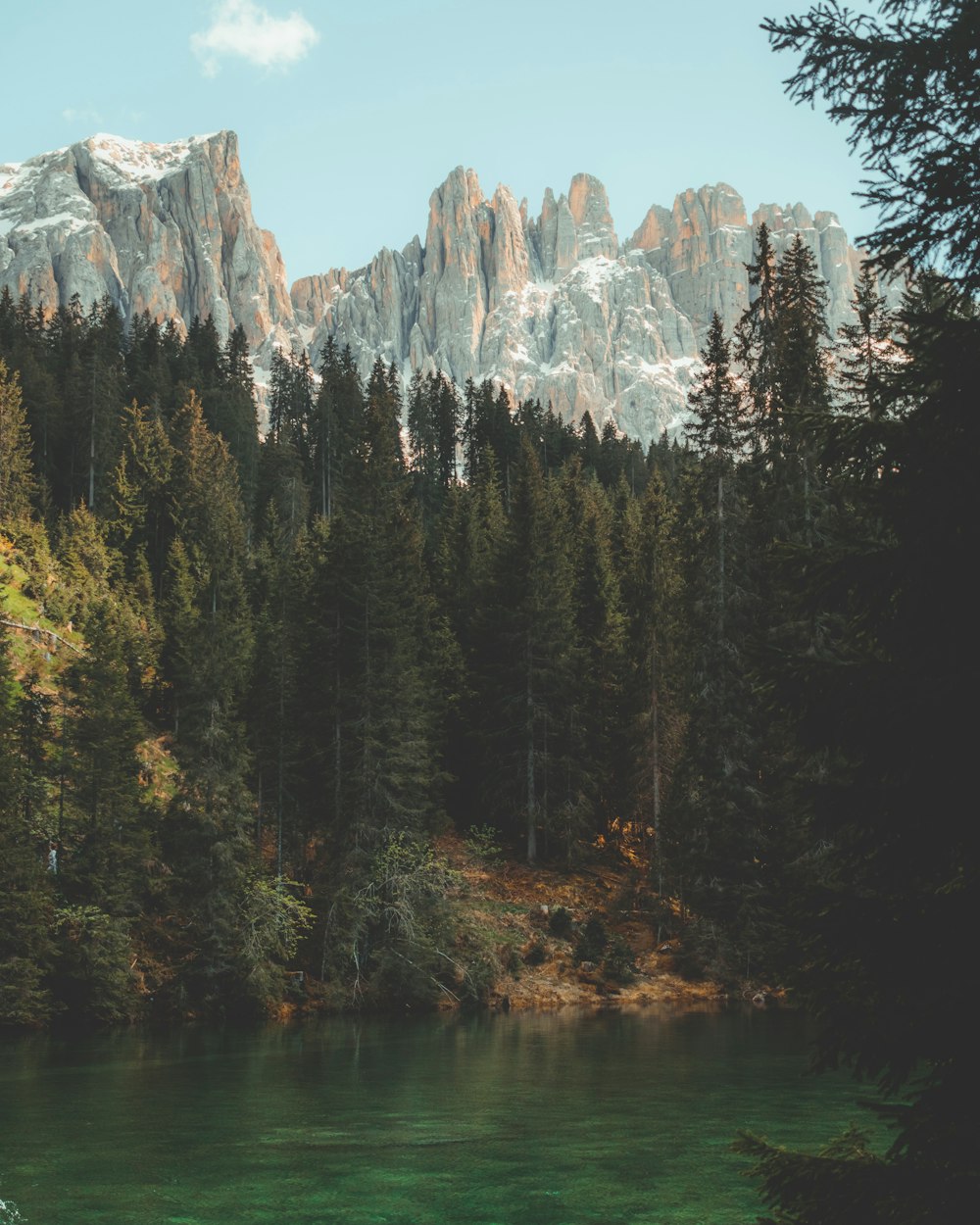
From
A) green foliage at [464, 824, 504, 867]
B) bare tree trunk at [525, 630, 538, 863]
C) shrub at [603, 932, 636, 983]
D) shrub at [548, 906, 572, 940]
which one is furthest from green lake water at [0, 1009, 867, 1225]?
bare tree trunk at [525, 630, 538, 863]

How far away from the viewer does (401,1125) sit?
61.7 feet

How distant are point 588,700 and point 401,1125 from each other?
34861 millimetres

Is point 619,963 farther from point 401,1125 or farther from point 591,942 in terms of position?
point 401,1125

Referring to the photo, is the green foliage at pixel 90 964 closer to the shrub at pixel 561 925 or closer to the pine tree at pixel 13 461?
the shrub at pixel 561 925

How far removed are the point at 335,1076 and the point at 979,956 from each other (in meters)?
20.8

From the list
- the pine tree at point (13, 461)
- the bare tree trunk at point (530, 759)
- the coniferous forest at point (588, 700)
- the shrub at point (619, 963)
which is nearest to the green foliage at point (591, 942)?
the shrub at point (619, 963)

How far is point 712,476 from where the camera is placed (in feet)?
134

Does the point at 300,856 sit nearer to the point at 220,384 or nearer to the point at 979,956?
the point at 979,956

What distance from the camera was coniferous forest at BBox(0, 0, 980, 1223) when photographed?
6109mm

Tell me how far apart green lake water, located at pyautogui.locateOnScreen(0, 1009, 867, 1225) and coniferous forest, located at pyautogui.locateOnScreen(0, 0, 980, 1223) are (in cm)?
368

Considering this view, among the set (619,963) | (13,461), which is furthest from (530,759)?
(13,461)

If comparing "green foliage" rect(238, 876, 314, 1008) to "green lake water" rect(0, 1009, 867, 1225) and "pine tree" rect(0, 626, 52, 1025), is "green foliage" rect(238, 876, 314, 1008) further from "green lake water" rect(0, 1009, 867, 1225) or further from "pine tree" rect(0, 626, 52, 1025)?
"pine tree" rect(0, 626, 52, 1025)

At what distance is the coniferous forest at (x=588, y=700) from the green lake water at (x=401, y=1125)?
3.68m

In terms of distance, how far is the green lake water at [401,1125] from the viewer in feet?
45.4
